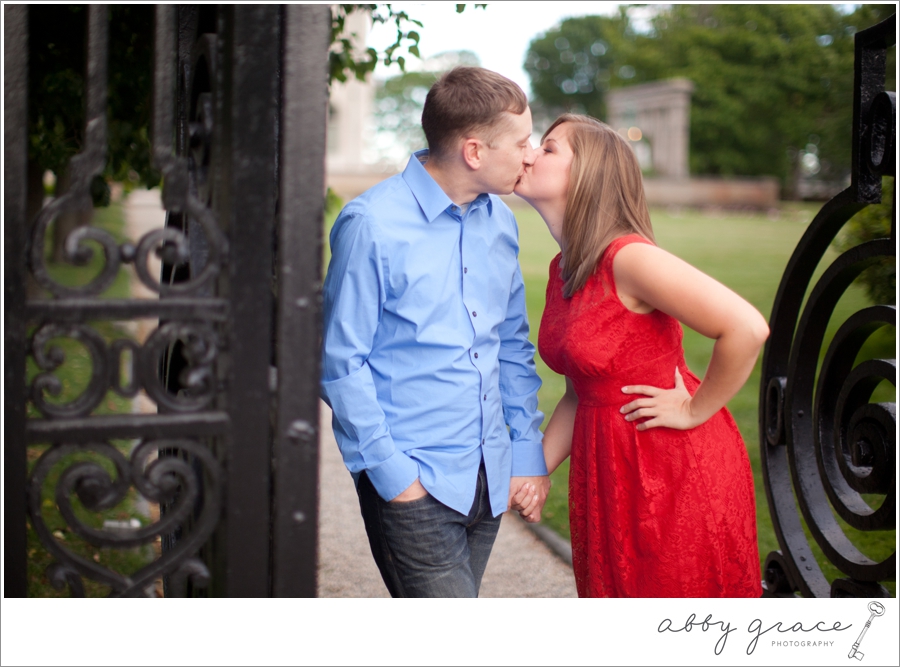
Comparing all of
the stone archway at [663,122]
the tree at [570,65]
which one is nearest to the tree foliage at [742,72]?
the stone archway at [663,122]

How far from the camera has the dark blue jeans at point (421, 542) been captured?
2455 mm

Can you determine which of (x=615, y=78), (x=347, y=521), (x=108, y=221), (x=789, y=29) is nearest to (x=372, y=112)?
(x=615, y=78)

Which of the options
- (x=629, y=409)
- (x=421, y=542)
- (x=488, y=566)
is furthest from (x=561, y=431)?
(x=488, y=566)

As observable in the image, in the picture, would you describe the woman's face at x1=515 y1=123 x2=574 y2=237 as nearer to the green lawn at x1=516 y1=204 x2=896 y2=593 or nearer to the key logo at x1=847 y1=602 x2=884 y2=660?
the key logo at x1=847 y1=602 x2=884 y2=660

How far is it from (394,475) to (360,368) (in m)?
0.33

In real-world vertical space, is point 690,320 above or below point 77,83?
below

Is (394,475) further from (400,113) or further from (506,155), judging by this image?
(400,113)

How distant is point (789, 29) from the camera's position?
41.2 metres

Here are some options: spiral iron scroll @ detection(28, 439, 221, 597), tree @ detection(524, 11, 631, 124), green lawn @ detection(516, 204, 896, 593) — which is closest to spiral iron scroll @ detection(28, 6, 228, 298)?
spiral iron scroll @ detection(28, 439, 221, 597)

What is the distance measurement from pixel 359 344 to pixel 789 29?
45226mm

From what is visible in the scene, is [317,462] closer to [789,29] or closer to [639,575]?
[639,575]

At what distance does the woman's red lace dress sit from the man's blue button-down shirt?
0.30m

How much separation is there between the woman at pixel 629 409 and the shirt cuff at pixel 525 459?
22 centimetres

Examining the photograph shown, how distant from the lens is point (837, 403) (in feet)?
8.75
